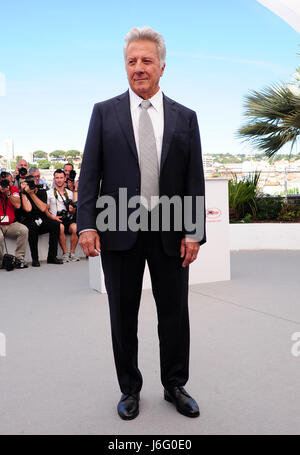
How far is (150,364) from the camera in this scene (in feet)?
10.4


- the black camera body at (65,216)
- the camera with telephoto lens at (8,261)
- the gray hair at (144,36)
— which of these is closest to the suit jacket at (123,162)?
the gray hair at (144,36)

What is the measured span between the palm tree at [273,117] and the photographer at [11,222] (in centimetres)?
481

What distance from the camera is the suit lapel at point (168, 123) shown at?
2324 mm

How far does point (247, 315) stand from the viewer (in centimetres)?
435

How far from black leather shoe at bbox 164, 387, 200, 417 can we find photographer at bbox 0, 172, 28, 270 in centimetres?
529

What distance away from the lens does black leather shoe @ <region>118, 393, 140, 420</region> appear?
239 cm

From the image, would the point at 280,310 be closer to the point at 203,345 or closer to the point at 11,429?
the point at 203,345

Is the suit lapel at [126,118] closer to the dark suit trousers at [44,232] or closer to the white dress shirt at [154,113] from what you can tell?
the white dress shirt at [154,113]

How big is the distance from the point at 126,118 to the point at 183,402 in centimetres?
142

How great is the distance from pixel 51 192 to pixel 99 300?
3.58 metres

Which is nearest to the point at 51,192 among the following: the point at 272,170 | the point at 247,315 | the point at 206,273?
the point at 206,273

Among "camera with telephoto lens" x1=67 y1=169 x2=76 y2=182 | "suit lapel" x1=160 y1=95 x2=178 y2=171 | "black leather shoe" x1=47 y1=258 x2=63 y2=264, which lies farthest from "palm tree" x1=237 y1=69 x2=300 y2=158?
"suit lapel" x1=160 y1=95 x2=178 y2=171

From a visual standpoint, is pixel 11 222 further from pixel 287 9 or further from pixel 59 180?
pixel 287 9

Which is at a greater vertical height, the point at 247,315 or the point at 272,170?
the point at 272,170
